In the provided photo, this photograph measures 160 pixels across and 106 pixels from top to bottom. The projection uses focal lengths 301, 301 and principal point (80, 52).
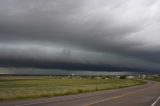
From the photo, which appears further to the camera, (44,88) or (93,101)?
(44,88)

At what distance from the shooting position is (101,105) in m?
19.6

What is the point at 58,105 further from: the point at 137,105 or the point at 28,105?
the point at 137,105

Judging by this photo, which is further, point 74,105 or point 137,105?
point 137,105

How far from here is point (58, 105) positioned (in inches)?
755

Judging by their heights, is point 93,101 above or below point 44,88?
below

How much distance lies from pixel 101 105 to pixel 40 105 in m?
3.96

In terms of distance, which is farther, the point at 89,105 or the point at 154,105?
the point at 154,105

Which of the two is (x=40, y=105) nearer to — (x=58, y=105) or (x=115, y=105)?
(x=58, y=105)

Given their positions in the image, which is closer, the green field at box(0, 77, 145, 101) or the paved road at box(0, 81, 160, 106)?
the paved road at box(0, 81, 160, 106)

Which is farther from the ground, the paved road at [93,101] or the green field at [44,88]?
the green field at [44,88]

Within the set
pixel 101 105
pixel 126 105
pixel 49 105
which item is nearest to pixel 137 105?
pixel 126 105

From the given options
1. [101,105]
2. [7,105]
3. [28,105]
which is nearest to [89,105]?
[101,105]

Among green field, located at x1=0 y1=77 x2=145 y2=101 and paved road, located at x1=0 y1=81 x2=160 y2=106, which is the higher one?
green field, located at x1=0 y1=77 x2=145 y2=101

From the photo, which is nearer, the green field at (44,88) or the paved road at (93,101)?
the paved road at (93,101)
